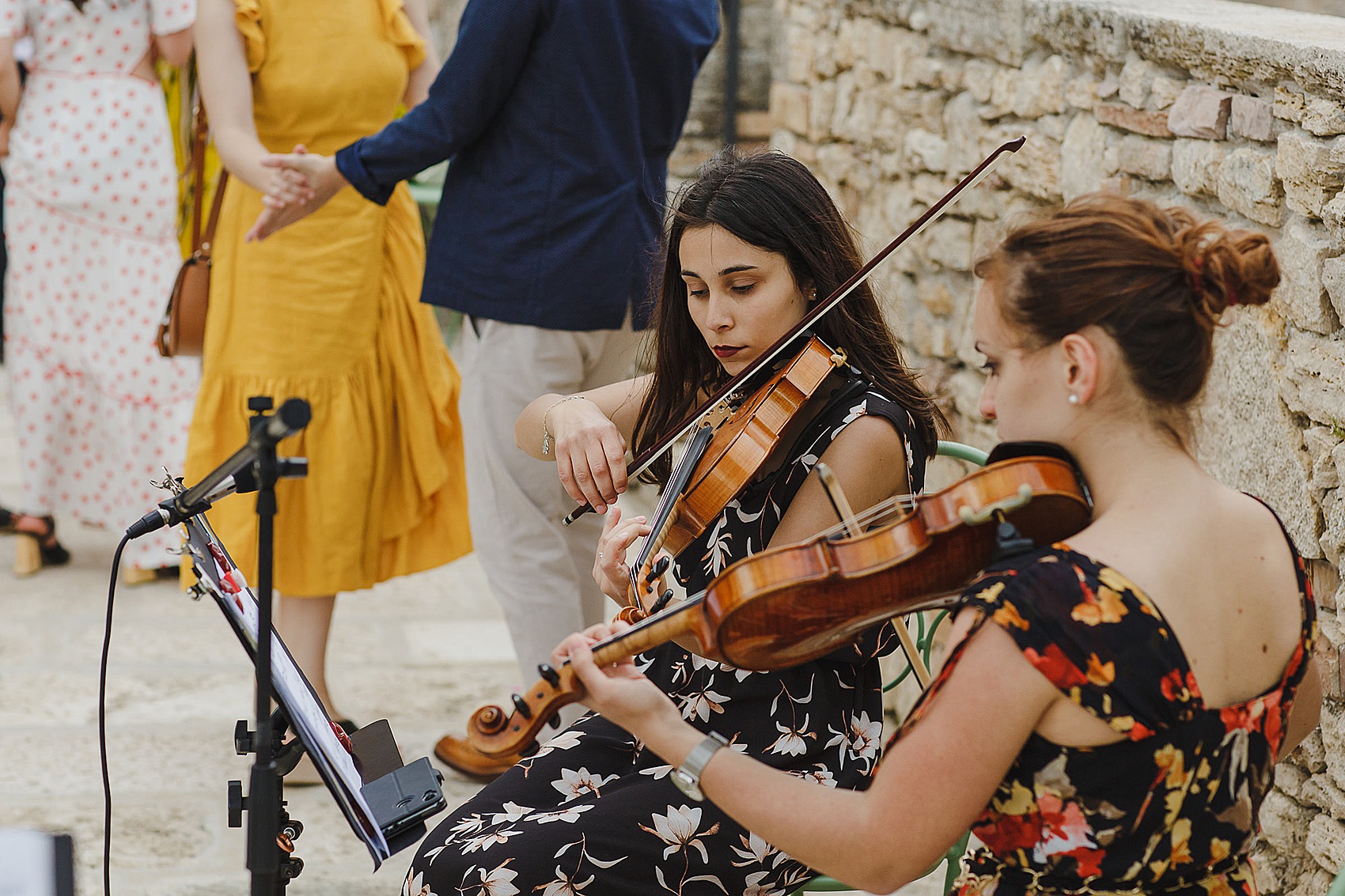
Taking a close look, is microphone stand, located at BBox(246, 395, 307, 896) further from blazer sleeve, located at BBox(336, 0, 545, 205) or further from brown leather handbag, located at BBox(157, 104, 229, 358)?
brown leather handbag, located at BBox(157, 104, 229, 358)

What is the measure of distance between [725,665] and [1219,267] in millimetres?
783

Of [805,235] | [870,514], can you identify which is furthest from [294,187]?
[870,514]

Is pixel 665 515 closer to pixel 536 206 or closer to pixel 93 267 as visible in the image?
pixel 536 206

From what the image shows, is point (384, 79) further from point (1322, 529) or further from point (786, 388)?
point (1322, 529)

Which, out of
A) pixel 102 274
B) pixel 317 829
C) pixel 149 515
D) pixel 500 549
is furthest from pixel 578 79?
pixel 102 274

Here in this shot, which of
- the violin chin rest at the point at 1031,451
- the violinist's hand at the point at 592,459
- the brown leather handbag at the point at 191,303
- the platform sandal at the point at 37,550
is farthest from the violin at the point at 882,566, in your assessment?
the platform sandal at the point at 37,550

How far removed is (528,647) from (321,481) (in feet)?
1.82

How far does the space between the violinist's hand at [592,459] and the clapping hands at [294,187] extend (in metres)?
0.94

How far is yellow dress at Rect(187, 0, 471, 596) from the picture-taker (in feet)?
9.21

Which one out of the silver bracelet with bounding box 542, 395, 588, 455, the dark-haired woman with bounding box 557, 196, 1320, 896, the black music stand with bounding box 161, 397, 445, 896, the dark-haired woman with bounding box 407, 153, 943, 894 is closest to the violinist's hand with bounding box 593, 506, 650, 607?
Answer: the dark-haired woman with bounding box 407, 153, 943, 894

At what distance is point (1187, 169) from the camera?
221 cm

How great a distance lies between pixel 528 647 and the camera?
9.30ft

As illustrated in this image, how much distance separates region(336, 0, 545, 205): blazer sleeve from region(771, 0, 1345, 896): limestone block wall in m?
0.96

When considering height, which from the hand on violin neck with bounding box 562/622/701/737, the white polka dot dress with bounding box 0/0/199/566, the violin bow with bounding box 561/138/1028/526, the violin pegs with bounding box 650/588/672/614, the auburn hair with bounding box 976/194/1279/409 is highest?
the auburn hair with bounding box 976/194/1279/409
